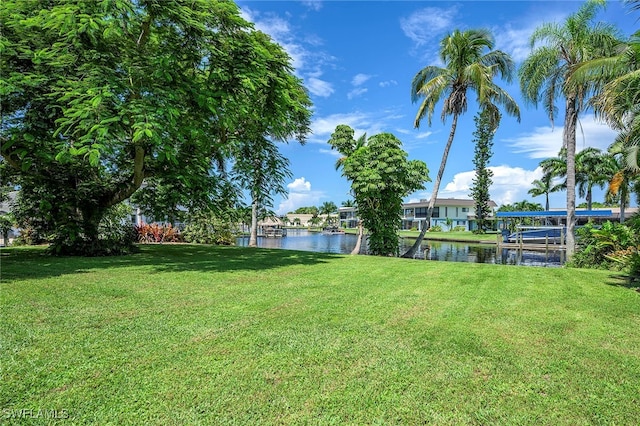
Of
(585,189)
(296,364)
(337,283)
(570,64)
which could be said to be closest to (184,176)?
(337,283)

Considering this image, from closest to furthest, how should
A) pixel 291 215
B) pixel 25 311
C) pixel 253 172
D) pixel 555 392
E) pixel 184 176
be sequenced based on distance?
pixel 555 392, pixel 25 311, pixel 184 176, pixel 253 172, pixel 291 215

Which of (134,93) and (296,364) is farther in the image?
(134,93)

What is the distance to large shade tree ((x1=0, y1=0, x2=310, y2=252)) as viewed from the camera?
7.39 m

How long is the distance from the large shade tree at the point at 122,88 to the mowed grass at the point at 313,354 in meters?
3.57

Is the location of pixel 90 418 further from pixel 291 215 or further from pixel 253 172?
pixel 291 215

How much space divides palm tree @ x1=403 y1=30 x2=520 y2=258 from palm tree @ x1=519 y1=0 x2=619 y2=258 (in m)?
1.46

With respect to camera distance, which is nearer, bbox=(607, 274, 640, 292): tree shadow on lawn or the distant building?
bbox=(607, 274, 640, 292): tree shadow on lawn

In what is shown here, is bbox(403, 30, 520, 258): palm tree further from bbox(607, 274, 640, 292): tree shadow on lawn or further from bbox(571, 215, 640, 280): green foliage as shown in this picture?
bbox(607, 274, 640, 292): tree shadow on lawn

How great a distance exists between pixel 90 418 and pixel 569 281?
9065 mm

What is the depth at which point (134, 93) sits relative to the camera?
8.70 metres

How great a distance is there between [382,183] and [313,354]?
13.3 metres

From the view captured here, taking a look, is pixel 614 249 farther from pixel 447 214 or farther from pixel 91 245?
pixel 447 214

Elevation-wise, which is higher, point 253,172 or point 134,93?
point 134,93

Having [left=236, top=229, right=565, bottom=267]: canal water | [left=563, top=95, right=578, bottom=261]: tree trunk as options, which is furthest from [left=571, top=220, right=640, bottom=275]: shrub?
[left=236, top=229, right=565, bottom=267]: canal water
